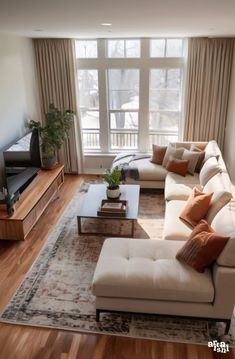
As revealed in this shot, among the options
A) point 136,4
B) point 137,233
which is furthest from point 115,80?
point 136,4

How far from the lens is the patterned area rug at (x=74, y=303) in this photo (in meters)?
2.84

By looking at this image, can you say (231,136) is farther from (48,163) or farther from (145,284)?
(145,284)

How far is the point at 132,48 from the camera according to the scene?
604 centimetres

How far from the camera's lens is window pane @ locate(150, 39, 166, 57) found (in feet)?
19.5

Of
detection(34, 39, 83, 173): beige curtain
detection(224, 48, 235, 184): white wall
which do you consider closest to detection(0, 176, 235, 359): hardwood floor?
detection(224, 48, 235, 184): white wall

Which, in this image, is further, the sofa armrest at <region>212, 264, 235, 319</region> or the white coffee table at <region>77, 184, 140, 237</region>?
the white coffee table at <region>77, 184, 140, 237</region>

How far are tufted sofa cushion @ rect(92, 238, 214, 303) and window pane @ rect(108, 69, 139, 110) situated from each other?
4.06m

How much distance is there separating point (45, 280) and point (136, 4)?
286 centimetres

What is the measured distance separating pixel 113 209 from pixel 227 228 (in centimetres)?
167

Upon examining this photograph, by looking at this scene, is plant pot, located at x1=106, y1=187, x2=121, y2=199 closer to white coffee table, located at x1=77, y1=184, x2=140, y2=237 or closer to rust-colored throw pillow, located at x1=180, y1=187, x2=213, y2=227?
white coffee table, located at x1=77, y1=184, x2=140, y2=237

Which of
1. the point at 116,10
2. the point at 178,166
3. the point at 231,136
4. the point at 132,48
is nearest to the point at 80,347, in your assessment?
the point at 116,10

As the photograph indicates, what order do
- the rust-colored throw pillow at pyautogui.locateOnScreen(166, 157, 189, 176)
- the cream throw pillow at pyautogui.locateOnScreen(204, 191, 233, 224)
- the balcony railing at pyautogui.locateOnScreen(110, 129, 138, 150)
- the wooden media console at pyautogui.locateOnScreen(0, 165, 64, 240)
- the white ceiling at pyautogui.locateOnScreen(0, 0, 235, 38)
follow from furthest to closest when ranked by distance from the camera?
the balcony railing at pyautogui.locateOnScreen(110, 129, 138, 150)
the rust-colored throw pillow at pyautogui.locateOnScreen(166, 157, 189, 176)
the wooden media console at pyautogui.locateOnScreen(0, 165, 64, 240)
the cream throw pillow at pyautogui.locateOnScreen(204, 191, 233, 224)
the white ceiling at pyautogui.locateOnScreen(0, 0, 235, 38)

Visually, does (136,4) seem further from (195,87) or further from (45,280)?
(195,87)

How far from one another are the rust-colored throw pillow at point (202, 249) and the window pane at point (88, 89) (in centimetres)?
424
